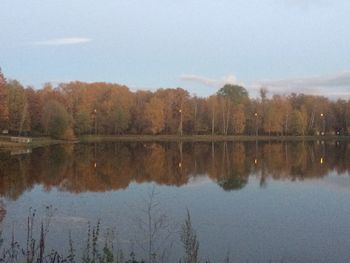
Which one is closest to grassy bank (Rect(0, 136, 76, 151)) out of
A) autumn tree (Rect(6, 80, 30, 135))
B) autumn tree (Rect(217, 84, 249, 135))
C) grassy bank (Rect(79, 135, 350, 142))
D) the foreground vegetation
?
autumn tree (Rect(6, 80, 30, 135))

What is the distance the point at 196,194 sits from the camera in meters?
24.2

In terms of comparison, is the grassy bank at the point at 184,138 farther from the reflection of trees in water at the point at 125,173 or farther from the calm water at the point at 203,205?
the calm water at the point at 203,205

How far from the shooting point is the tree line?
78688 mm

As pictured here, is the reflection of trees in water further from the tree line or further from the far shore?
the tree line

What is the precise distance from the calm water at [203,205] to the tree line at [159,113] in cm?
4342

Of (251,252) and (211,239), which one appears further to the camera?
(211,239)

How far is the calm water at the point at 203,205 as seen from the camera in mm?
14188

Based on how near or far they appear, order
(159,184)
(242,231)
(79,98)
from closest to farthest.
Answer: (242,231), (159,184), (79,98)

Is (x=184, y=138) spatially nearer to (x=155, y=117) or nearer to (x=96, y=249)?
(x=155, y=117)

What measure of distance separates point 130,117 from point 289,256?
281ft

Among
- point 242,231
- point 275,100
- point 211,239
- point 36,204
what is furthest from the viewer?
point 275,100

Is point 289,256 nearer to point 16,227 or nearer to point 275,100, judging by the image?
point 16,227

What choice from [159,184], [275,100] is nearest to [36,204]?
[159,184]

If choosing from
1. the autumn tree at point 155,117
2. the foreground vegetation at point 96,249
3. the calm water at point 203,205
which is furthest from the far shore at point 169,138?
the foreground vegetation at point 96,249
